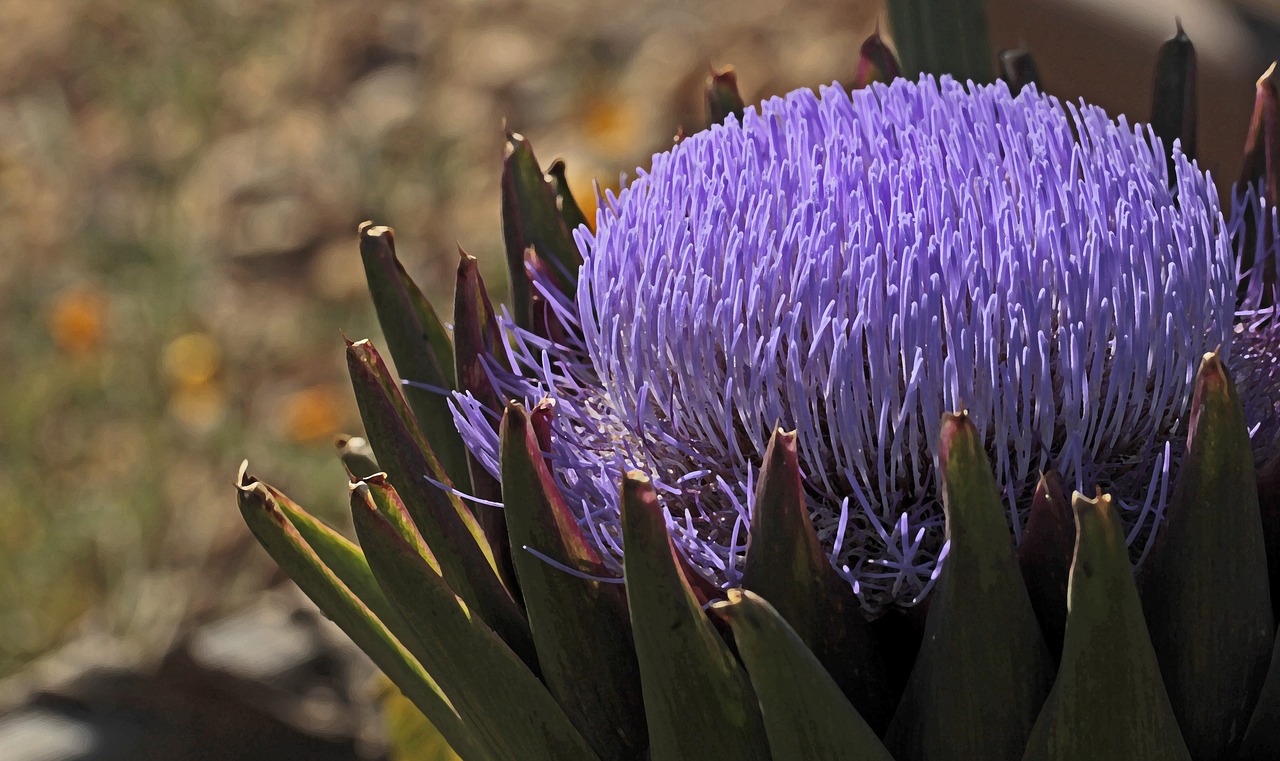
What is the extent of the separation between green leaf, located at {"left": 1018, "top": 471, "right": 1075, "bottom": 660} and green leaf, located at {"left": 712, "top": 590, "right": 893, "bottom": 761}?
82mm

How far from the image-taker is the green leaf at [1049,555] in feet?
1.67

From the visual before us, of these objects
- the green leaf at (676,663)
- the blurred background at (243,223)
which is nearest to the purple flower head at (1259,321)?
the green leaf at (676,663)

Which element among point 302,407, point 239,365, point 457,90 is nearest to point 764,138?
point 302,407

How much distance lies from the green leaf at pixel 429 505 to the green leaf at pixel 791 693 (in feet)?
0.48

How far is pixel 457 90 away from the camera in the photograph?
2.01m

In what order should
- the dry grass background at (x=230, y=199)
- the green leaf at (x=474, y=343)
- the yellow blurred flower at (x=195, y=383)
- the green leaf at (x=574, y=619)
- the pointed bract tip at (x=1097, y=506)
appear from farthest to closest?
the yellow blurred flower at (x=195, y=383)
the dry grass background at (x=230, y=199)
the green leaf at (x=474, y=343)
the green leaf at (x=574, y=619)
the pointed bract tip at (x=1097, y=506)

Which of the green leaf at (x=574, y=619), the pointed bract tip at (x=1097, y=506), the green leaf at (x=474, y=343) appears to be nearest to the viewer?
the pointed bract tip at (x=1097, y=506)

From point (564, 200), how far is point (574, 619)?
0.30m

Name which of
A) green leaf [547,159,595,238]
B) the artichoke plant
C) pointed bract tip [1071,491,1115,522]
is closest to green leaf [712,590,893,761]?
the artichoke plant

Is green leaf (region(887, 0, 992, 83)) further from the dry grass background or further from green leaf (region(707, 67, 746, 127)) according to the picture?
the dry grass background

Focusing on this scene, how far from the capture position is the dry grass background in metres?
1.46

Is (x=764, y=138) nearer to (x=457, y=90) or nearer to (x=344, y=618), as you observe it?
(x=344, y=618)

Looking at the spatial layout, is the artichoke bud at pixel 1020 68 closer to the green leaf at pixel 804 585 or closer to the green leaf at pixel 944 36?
the green leaf at pixel 944 36

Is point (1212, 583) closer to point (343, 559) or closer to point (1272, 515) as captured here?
point (1272, 515)
